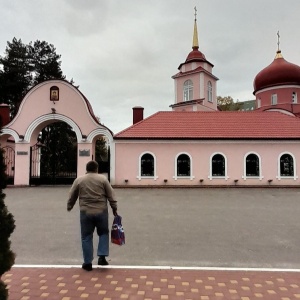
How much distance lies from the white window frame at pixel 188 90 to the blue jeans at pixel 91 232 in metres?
31.0

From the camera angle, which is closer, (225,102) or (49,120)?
(49,120)

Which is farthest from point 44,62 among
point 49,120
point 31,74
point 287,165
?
point 287,165

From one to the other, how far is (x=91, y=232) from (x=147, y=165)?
1592 centimetres

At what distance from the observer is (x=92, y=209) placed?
206 inches

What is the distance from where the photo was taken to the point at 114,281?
4.59 m

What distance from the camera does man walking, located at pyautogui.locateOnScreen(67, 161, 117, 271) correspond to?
17.1 ft

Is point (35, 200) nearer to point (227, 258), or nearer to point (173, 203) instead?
point (173, 203)

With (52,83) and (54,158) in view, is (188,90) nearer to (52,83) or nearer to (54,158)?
(52,83)

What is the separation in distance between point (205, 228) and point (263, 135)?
15.0 metres

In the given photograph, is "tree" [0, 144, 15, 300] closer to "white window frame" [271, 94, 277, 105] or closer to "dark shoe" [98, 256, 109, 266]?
"dark shoe" [98, 256, 109, 266]

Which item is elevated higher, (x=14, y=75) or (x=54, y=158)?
(x=14, y=75)

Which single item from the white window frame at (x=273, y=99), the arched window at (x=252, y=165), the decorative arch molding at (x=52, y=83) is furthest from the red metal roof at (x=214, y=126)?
the white window frame at (x=273, y=99)

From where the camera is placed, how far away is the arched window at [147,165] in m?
21.1

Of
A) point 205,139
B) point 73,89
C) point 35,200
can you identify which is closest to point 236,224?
point 35,200
